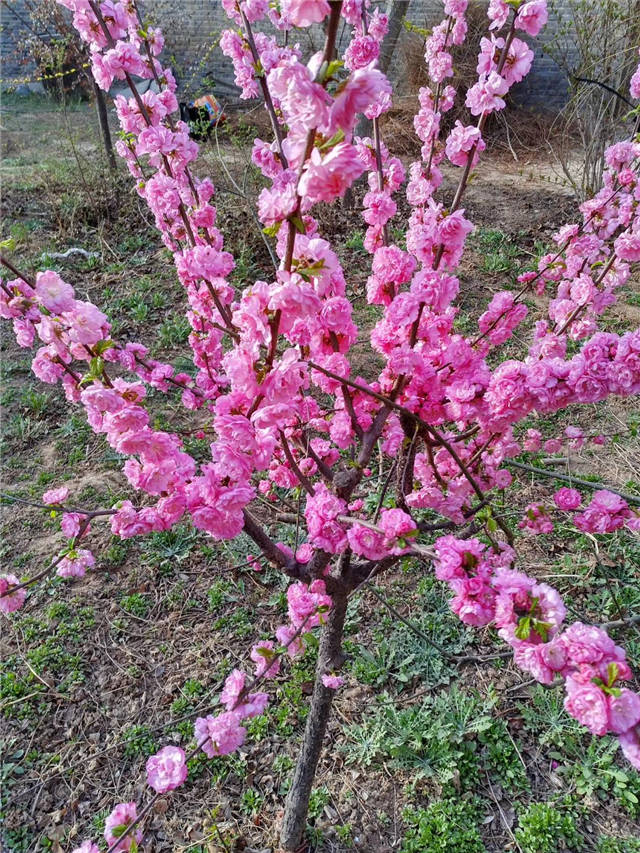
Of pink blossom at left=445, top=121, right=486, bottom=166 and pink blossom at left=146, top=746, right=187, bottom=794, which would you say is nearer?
pink blossom at left=146, top=746, right=187, bottom=794

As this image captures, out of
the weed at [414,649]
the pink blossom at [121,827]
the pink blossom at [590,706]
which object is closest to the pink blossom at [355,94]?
the pink blossom at [590,706]

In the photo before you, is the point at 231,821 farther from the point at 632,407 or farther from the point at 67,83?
the point at 67,83

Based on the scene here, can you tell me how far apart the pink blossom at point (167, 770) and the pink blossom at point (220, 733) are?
0.22 feet

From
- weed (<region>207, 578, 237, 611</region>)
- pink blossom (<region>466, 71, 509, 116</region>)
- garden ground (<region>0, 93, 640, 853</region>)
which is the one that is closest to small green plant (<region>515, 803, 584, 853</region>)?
garden ground (<region>0, 93, 640, 853</region>)

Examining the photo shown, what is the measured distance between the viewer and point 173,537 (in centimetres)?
288

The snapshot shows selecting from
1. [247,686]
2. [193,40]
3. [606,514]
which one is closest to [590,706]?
[606,514]

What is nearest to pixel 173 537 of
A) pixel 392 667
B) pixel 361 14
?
pixel 392 667

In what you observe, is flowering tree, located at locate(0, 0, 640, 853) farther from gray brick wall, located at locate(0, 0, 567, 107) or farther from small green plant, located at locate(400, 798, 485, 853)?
gray brick wall, located at locate(0, 0, 567, 107)

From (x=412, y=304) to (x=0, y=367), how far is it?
12.5ft

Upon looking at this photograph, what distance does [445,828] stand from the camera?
6.06 ft

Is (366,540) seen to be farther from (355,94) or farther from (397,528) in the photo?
(355,94)

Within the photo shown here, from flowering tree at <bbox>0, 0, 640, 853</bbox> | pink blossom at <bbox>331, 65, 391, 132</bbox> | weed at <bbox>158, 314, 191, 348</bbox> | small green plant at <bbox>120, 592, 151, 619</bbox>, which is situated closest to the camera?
A: pink blossom at <bbox>331, 65, 391, 132</bbox>

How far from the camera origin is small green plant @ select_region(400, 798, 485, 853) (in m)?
1.81

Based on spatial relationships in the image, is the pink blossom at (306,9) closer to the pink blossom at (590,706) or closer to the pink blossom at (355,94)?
the pink blossom at (355,94)
